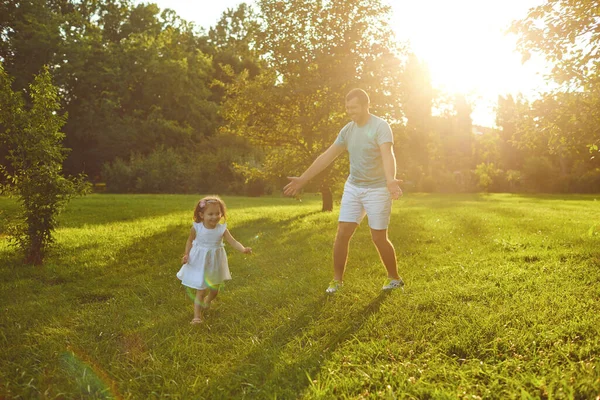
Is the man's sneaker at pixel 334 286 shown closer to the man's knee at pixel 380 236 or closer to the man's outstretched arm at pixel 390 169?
the man's knee at pixel 380 236

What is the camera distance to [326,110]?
45.3 ft

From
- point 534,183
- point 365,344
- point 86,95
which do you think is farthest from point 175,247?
point 534,183

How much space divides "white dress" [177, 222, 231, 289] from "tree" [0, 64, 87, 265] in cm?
344

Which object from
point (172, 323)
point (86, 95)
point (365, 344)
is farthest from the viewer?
point (86, 95)

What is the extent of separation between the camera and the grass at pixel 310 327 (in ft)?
10.4

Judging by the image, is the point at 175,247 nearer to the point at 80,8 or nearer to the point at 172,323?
the point at 172,323

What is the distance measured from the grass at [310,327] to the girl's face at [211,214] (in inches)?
37.0

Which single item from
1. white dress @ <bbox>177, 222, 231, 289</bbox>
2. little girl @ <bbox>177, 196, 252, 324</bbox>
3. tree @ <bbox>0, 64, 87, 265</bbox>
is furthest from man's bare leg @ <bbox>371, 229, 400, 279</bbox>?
tree @ <bbox>0, 64, 87, 265</bbox>

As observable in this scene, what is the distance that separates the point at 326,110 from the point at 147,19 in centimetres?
3448

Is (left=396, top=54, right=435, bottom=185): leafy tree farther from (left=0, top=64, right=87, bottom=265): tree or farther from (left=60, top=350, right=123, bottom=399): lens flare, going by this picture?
(left=60, top=350, right=123, bottom=399): lens flare

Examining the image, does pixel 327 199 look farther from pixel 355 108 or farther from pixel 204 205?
pixel 204 205

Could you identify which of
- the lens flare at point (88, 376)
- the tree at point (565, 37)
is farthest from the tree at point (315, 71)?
the lens flare at point (88, 376)

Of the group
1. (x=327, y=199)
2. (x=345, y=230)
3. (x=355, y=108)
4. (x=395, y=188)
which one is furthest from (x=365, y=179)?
(x=327, y=199)

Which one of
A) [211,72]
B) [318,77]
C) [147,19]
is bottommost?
[318,77]
